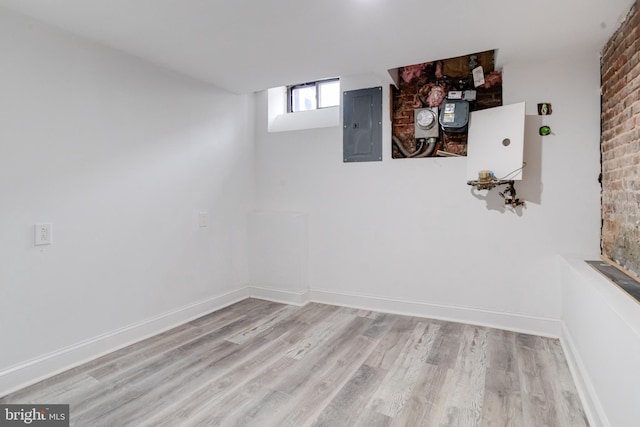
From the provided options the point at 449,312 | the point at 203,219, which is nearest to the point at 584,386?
the point at 449,312

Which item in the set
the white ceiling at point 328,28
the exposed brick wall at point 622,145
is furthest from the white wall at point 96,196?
the exposed brick wall at point 622,145

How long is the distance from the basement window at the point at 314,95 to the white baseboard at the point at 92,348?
240cm

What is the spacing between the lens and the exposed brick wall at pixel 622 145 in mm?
1890

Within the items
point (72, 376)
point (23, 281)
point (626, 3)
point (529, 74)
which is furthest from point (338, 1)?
point (72, 376)

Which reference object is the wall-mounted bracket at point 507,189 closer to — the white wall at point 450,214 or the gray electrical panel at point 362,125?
the white wall at point 450,214

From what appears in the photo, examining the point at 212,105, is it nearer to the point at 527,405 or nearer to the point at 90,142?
the point at 90,142

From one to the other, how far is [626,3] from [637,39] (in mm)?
214

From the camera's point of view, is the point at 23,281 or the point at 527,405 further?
the point at 23,281

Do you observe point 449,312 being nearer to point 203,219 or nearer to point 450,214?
point 450,214

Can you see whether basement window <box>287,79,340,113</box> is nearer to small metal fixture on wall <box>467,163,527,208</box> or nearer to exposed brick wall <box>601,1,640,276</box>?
small metal fixture on wall <box>467,163,527,208</box>

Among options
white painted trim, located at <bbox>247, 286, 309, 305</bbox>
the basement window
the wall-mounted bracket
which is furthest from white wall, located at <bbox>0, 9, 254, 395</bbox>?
the wall-mounted bracket

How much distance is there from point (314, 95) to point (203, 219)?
6.21 ft

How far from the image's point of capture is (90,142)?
7.73ft

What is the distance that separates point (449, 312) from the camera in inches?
120
